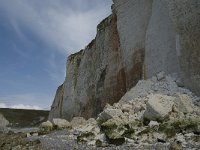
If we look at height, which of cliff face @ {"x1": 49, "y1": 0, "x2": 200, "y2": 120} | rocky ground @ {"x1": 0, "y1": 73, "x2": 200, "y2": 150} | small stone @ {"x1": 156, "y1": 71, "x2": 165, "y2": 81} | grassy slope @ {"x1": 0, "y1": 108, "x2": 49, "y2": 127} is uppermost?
grassy slope @ {"x1": 0, "y1": 108, "x2": 49, "y2": 127}

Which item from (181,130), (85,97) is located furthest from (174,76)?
(85,97)

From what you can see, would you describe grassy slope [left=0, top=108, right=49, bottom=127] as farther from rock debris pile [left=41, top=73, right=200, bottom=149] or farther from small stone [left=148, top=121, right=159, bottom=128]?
small stone [left=148, top=121, right=159, bottom=128]

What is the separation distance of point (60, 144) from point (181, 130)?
238 inches

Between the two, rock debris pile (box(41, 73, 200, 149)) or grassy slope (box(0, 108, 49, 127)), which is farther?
grassy slope (box(0, 108, 49, 127))

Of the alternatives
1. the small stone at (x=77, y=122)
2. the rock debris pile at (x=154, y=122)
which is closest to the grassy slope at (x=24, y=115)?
the small stone at (x=77, y=122)

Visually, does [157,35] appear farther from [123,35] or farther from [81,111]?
[81,111]

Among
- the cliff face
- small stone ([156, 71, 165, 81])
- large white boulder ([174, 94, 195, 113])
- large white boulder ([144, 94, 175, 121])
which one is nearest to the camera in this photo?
large white boulder ([144, 94, 175, 121])

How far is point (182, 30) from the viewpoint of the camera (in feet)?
72.6

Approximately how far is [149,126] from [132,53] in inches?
538

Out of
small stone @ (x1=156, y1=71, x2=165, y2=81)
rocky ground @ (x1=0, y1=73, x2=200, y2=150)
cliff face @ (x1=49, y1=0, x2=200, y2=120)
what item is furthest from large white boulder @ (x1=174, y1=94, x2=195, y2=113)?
small stone @ (x1=156, y1=71, x2=165, y2=81)

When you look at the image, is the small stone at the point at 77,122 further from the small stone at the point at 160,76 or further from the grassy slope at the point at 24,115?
the grassy slope at the point at 24,115

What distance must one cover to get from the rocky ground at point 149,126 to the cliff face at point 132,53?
1.63 meters

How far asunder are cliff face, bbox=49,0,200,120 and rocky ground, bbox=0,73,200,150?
5.36ft

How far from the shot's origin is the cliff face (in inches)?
856
